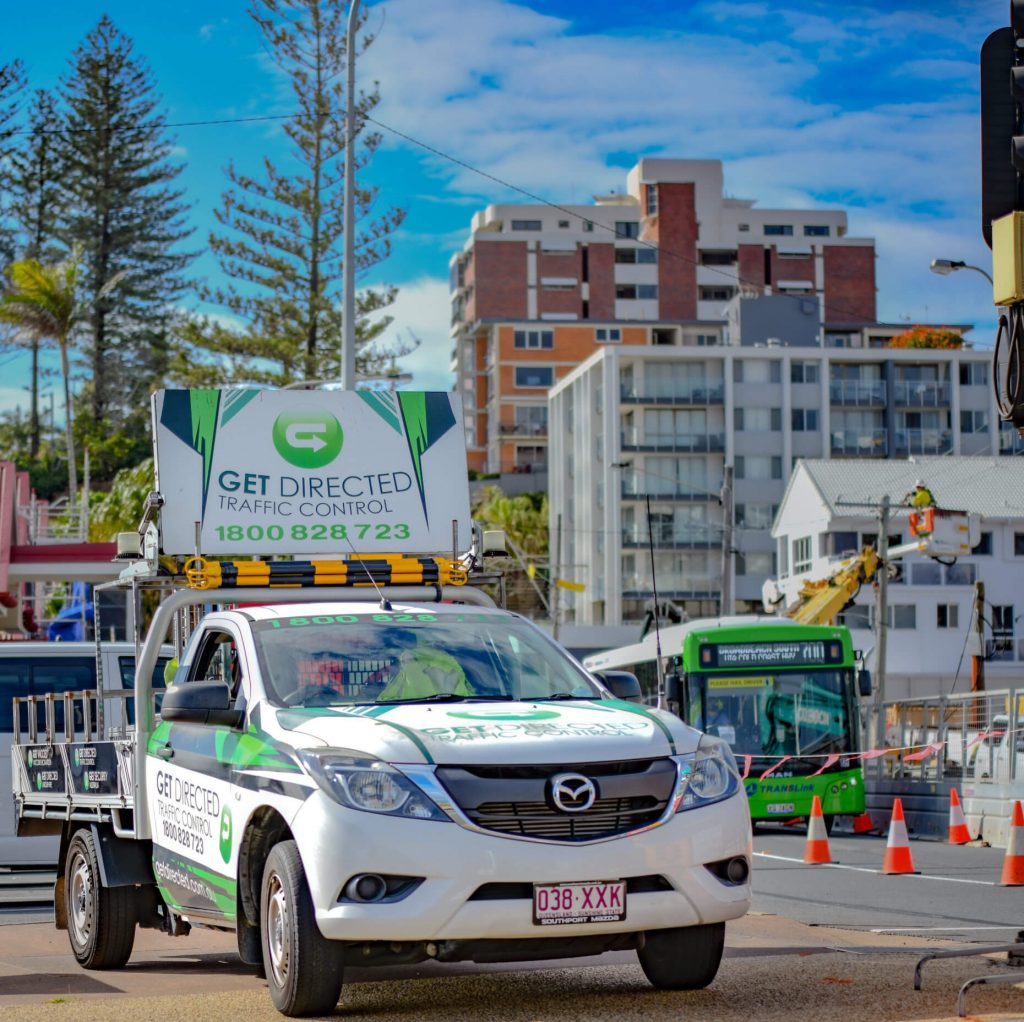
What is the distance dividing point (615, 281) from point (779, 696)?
87.7m

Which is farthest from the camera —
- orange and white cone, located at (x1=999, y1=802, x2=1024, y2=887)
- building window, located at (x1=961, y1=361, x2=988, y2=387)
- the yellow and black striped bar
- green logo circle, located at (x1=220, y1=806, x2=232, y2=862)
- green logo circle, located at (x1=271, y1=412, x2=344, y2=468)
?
building window, located at (x1=961, y1=361, x2=988, y2=387)

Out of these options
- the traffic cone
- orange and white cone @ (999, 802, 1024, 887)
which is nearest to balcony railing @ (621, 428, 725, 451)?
the traffic cone

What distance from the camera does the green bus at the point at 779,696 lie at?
2770cm

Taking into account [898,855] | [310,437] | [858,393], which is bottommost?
[898,855]

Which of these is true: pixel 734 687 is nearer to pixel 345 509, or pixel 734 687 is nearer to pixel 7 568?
pixel 345 509

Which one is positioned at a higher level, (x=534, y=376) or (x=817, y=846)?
(x=534, y=376)

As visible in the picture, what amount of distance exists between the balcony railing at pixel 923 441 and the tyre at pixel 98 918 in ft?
279

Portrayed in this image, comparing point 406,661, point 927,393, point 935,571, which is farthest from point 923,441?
point 406,661

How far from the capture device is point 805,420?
91500 mm

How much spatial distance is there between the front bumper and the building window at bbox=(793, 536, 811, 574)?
7147 centimetres

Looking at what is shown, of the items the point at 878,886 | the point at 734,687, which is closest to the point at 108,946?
the point at 878,886

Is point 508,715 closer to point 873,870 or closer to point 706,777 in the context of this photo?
point 706,777

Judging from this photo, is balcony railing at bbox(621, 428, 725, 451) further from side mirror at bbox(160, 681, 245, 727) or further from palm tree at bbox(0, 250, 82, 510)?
side mirror at bbox(160, 681, 245, 727)

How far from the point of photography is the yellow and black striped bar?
10.0 meters
